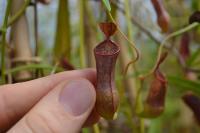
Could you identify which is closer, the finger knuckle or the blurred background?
the finger knuckle

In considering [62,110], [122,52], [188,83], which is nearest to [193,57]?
[188,83]

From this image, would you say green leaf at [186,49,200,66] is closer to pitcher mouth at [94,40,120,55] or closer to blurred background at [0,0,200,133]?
blurred background at [0,0,200,133]

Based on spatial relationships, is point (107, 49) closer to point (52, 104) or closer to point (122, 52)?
point (52, 104)

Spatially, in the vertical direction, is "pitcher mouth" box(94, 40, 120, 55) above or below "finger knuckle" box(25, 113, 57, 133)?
above

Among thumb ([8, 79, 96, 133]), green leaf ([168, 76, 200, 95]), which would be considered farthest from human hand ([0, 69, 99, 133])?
green leaf ([168, 76, 200, 95])

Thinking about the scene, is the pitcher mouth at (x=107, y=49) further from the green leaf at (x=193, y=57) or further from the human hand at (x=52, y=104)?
the green leaf at (x=193, y=57)

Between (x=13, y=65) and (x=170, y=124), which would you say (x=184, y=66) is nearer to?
(x=13, y=65)

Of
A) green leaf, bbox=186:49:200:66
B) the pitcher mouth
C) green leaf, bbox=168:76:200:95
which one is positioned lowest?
green leaf, bbox=168:76:200:95
